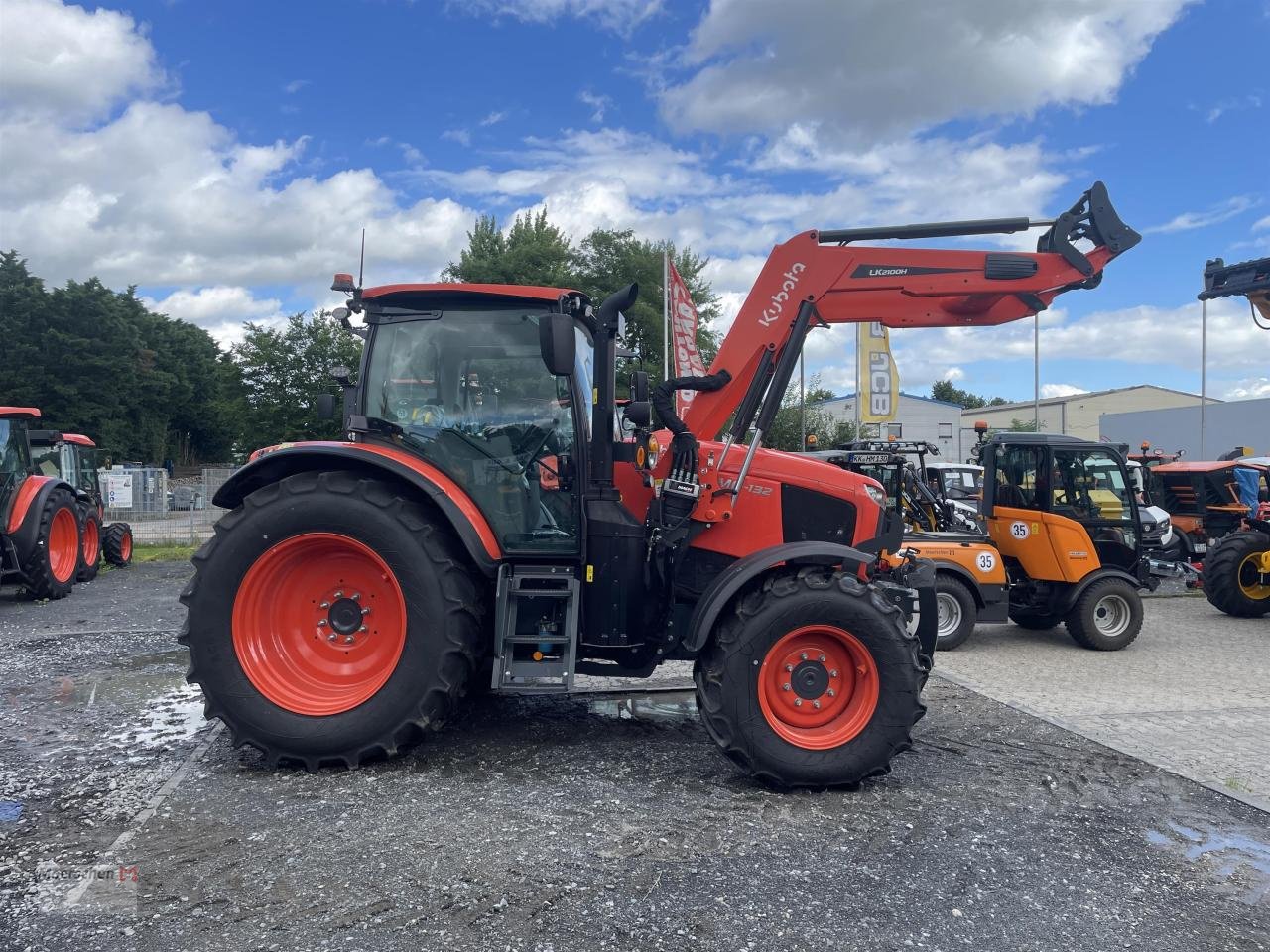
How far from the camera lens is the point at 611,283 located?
3375cm

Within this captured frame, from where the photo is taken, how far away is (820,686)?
15.3 ft

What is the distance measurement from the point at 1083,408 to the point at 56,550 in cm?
5410

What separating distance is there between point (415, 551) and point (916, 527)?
726cm

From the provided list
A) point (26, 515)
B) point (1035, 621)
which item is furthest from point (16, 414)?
point (1035, 621)

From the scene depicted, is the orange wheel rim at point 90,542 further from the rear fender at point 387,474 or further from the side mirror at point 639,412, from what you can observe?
the side mirror at point 639,412

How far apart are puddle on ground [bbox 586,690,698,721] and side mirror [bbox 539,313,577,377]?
2.43m

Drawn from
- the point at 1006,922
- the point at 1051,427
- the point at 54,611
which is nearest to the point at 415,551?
the point at 1006,922

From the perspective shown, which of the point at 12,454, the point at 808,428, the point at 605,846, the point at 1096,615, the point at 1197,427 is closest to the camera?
the point at 605,846

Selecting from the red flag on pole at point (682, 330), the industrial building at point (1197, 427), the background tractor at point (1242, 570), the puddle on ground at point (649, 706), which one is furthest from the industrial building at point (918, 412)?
the puddle on ground at point (649, 706)

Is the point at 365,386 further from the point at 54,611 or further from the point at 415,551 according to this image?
the point at 54,611

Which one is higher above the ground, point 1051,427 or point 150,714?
point 1051,427

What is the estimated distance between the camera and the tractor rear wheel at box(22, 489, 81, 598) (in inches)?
447

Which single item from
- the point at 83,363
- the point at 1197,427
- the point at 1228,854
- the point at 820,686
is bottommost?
the point at 1228,854

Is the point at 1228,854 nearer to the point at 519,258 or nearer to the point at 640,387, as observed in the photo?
the point at 640,387
